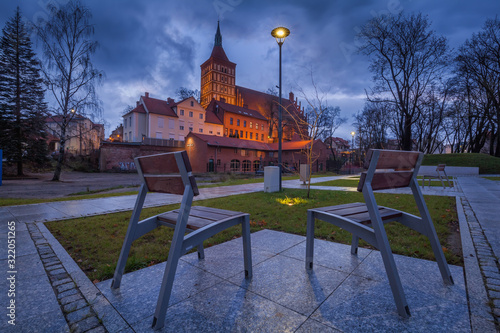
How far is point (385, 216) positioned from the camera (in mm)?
2186

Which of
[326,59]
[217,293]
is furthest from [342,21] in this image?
[217,293]

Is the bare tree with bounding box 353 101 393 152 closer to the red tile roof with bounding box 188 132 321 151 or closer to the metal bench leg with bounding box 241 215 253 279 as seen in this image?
the red tile roof with bounding box 188 132 321 151

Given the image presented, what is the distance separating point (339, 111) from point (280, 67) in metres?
38.3

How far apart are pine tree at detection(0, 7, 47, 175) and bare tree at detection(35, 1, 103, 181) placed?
706 cm

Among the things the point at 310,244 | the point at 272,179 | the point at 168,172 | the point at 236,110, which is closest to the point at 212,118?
the point at 236,110

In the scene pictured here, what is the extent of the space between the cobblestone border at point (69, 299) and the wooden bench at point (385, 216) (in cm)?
199

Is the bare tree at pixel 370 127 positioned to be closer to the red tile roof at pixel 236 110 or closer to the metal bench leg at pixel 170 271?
the red tile roof at pixel 236 110

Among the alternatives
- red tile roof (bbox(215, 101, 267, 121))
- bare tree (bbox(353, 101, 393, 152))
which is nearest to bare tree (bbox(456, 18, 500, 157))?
bare tree (bbox(353, 101, 393, 152))

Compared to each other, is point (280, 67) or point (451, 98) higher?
point (451, 98)

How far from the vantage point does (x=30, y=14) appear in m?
17.6

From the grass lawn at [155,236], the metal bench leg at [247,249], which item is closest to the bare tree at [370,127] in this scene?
the grass lawn at [155,236]

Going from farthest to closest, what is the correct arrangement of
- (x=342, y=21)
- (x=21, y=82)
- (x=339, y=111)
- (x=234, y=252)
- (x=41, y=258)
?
(x=339, y=111) → (x=21, y=82) → (x=342, y=21) → (x=234, y=252) → (x=41, y=258)

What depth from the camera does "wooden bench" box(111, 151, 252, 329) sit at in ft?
5.38

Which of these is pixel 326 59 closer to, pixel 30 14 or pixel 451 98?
pixel 30 14
